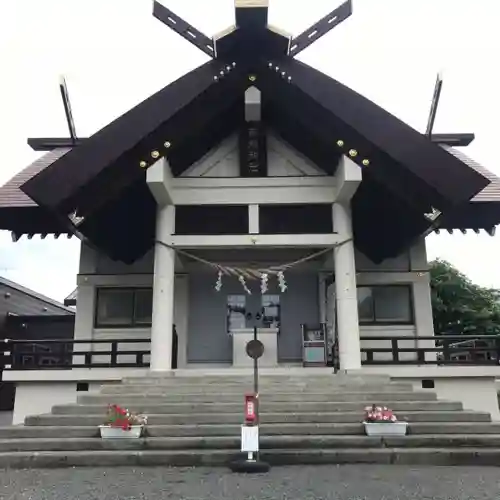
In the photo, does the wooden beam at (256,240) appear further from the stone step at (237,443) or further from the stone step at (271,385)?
the stone step at (237,443)

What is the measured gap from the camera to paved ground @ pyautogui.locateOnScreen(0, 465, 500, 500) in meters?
4.50

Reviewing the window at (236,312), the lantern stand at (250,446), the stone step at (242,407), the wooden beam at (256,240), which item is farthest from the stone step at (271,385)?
the window at (236,312)

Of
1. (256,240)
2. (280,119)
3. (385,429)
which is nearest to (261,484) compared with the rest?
(385,429)

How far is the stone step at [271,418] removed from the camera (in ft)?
21.7

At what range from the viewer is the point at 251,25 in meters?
9.14

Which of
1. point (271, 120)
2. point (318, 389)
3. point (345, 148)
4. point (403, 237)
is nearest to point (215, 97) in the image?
point (271, 120)

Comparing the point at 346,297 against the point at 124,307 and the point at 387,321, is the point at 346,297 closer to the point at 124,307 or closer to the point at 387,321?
the point at 387,321

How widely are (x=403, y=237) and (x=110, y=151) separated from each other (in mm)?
6011

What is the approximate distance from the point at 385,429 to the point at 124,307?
7.50m

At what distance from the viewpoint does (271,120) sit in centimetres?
1067

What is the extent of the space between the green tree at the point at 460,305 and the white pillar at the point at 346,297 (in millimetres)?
13141

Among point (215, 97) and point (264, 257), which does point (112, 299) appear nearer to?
point (264, 257)

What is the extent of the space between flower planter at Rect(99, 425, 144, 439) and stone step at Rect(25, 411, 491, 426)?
1.42ft

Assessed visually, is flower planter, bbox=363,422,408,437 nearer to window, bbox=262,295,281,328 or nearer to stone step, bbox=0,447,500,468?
stone step, bbox=0,447,500,468
